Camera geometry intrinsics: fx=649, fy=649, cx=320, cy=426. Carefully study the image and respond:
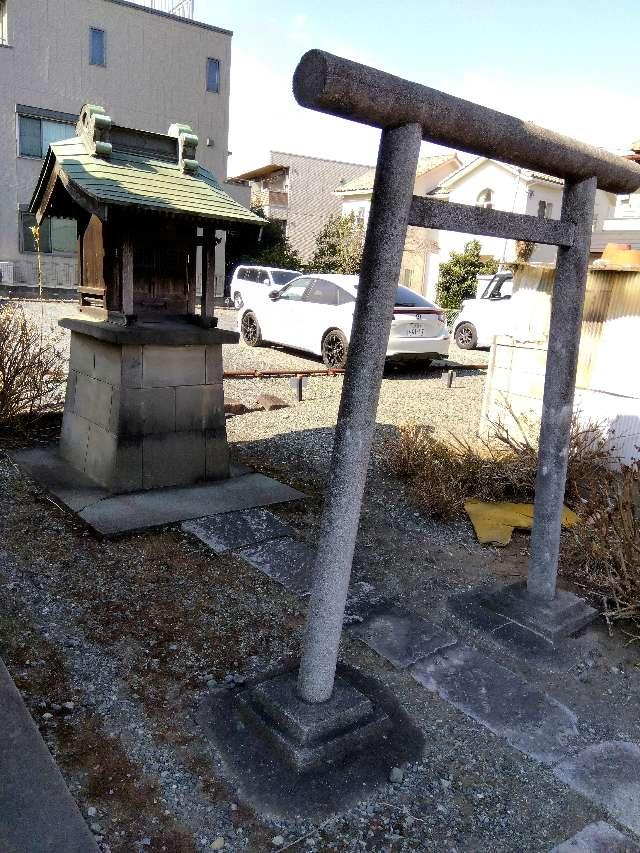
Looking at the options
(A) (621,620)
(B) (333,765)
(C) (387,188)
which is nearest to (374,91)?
(C) (387,188)

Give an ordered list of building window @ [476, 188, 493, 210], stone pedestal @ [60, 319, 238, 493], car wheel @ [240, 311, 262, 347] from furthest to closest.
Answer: building window @ [476, 188, 493, 210], car wheel @ [240, 311, 262, 347], stone pedestal @ [60, 319, 238, 493]

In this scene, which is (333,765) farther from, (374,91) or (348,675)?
(374,91)

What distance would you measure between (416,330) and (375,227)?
30.7ft

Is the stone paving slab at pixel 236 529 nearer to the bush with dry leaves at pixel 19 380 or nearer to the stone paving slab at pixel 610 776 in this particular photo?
the stone paving slab at pixel 610 776

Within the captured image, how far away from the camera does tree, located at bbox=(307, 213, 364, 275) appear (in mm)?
27344

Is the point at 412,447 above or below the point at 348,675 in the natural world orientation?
above

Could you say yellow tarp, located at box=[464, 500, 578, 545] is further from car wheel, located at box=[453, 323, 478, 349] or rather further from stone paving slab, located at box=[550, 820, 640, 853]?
car wheel, located at box=[453, 323, 478, 349]

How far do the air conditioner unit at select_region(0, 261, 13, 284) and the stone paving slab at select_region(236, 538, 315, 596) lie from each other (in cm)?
2129

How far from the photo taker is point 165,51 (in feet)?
77.6

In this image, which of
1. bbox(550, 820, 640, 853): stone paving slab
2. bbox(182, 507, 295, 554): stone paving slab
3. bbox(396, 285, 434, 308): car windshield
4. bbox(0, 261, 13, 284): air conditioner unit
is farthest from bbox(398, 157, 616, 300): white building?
bbox(550, 820, 640, 853): stone paving slab

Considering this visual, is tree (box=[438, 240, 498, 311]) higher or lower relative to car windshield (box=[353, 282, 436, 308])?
higher

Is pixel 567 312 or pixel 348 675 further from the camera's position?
pixel 567 312

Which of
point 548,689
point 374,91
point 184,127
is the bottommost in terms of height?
point 548,689

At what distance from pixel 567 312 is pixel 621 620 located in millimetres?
1948
